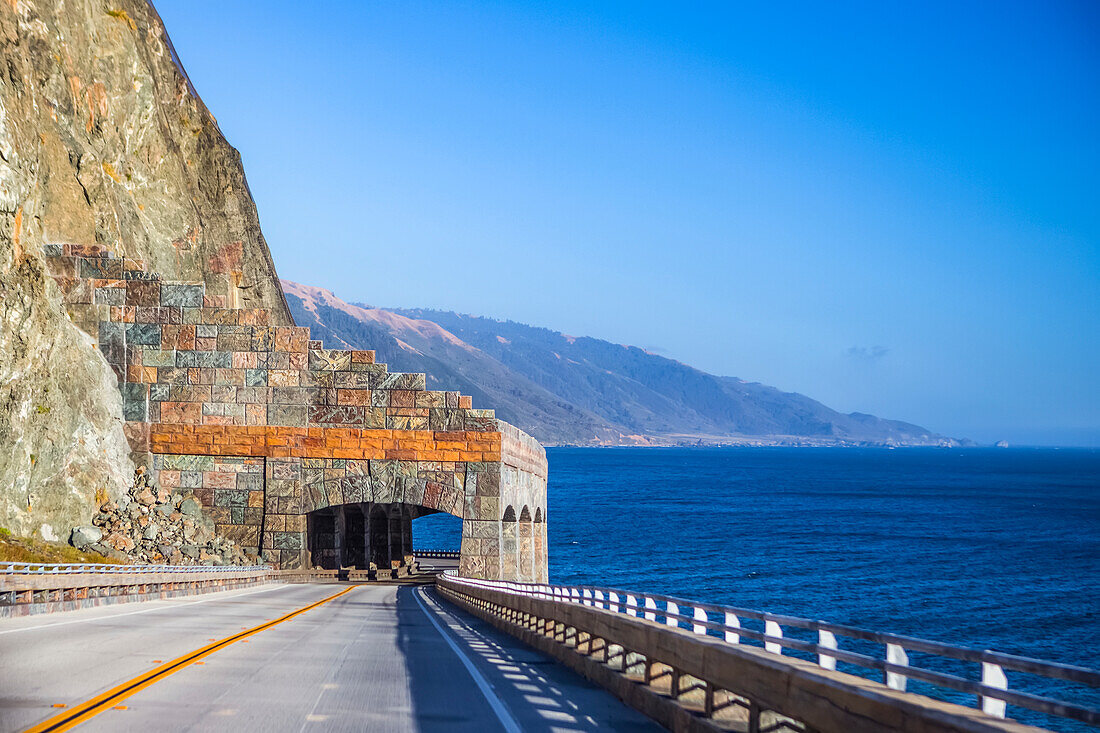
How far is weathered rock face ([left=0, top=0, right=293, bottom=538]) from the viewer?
39.3 metres

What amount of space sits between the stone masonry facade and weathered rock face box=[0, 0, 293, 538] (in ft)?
5.07

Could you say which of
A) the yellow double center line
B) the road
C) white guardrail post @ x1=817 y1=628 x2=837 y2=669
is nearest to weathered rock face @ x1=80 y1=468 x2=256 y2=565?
the road

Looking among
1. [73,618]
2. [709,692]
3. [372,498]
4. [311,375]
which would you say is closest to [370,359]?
[311,375]

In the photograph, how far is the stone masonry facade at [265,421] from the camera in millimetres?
54938

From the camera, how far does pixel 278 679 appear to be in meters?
14.5

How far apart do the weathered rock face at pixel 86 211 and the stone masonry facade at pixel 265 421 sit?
5.07 feet

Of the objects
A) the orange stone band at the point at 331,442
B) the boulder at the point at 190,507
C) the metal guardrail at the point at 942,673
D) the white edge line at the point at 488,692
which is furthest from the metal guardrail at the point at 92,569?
the metal guardrail at the point at 942,673

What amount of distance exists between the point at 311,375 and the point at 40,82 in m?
18.6

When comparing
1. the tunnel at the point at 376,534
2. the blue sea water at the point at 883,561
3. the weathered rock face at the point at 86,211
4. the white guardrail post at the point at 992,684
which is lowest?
the blue sea water at the point at 883,561

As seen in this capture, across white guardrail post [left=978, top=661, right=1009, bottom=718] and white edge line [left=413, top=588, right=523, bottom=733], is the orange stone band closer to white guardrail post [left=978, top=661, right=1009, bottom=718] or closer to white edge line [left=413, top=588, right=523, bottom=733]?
white edge line [left=413, top=588, right=523, bottom=733]

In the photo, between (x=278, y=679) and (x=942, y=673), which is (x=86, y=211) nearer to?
(x=278, y=679)

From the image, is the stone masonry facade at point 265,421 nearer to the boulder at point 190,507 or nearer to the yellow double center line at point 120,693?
the boulder at point 190,507

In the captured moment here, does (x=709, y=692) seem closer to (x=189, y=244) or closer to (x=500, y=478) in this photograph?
(x=500, y=478)

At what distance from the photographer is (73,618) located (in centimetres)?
2325
